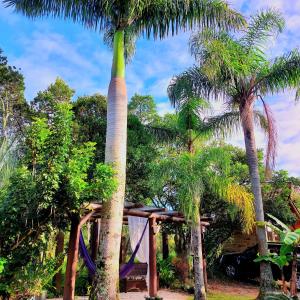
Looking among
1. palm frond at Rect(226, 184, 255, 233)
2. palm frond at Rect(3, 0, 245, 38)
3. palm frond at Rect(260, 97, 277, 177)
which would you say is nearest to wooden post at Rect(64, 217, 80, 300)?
palm frond at Rect(3, 0, 245, 38)

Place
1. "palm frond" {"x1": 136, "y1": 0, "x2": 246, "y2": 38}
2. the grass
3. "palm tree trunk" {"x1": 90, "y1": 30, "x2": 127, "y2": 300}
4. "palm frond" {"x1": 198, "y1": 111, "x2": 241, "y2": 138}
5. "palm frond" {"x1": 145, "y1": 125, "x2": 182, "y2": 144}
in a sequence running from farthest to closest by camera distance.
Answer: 1. "palm frond" {"x1": 145, "y1": 125, "x2": 182, "y2": 144}
2. "palm frond" {"x1": 198, "y1": 111, "x2": 241, "y2": 138}
3. the grass
4. "palm frond" {"x1": 136, "y1": 0, "x2": 246, "y2": 38}
5. "palm tree trunk" {"x1": 90, "y1": 30, "x2": 127, "y2": 300}

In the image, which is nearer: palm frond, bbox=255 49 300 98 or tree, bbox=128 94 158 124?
palm frond, bbox=255 49 300 98

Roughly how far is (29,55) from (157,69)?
347cm

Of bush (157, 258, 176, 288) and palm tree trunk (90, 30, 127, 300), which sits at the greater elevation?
palm tree trunk (90, 30, 127, 300)

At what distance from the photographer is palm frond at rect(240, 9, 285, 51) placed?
9.78 metres

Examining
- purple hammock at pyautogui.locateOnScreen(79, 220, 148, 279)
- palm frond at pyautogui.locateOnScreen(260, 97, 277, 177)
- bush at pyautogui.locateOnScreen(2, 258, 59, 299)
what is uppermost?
palm frond at pyautogui.locateOnScreen(260, 97, 277, 177)

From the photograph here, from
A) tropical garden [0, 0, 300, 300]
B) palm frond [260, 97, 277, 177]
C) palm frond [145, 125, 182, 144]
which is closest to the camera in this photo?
tropical garden [0, 0, 300, 300]

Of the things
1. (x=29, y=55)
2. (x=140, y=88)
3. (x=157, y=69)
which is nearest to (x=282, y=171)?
(x=140, y=88)

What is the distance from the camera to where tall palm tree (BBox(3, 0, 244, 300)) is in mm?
6145

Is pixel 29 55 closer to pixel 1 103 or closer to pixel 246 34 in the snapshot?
pixel 1 103

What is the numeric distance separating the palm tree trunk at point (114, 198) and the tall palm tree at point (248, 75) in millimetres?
2694

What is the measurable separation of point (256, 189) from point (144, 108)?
6396 millimetres

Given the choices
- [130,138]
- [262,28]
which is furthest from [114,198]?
[262,28]

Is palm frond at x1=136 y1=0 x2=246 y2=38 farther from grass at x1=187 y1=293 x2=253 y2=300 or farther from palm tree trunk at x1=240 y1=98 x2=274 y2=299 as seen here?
grass at x1=187 y1=293 x2=253 y2=300
